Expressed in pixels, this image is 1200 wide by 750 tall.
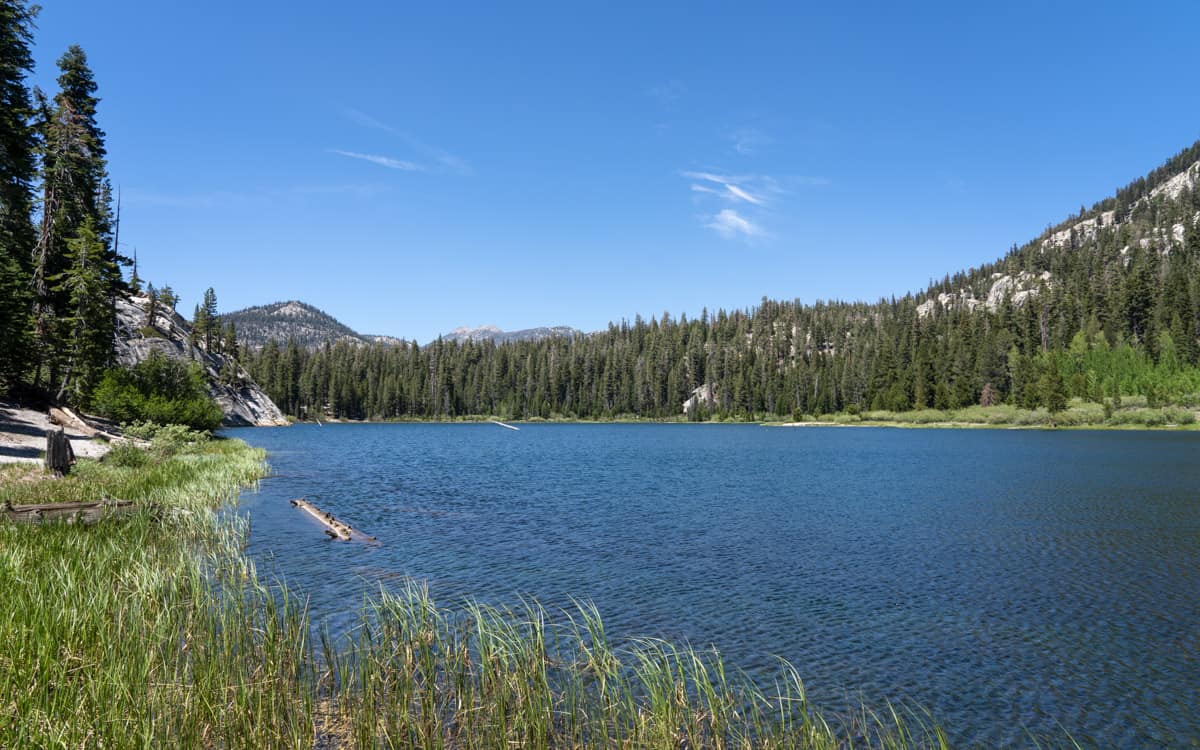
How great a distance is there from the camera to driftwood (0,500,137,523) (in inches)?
761

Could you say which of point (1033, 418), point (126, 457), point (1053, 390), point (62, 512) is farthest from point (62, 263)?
point (1053, 390)

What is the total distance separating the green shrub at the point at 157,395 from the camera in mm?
55781

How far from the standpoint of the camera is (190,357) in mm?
121438

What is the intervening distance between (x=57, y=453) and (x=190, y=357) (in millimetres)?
107880

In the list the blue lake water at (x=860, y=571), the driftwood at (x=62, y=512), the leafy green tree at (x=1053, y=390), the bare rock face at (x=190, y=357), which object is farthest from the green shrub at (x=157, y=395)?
the leafy green tree at (x=1053, y=390)

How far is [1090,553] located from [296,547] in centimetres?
Result: 2959

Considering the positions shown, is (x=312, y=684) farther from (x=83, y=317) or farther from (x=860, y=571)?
(x=83, y=317)

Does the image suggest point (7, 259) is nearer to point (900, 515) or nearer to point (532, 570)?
point (532, 570)

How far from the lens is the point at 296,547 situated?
23.0 m

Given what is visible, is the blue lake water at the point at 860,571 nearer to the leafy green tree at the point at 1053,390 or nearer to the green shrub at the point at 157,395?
the green shrub at the point at 157,395

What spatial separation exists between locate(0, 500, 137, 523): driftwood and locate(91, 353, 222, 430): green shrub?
→ 38.4 meters

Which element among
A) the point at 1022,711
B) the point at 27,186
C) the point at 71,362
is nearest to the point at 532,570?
the point at 1022,711

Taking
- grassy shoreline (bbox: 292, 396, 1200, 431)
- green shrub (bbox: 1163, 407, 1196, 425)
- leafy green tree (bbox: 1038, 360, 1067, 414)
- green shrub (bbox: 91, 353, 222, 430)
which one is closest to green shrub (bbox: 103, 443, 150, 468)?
green shrub (bbox: 91, 353, 222, 430)

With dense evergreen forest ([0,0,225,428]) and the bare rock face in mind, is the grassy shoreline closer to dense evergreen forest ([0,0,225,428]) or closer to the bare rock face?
the bare rock face
